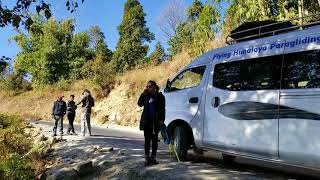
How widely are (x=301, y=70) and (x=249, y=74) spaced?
126 centimetres

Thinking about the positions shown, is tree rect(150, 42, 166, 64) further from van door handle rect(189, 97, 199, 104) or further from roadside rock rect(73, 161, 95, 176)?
van door handle rect(189, 97, 199, 104)

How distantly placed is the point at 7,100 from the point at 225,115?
5415cm

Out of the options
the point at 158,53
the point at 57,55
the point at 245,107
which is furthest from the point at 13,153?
the point at 57,55

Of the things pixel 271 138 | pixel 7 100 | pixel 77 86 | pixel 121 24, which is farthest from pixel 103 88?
pixel 271 138

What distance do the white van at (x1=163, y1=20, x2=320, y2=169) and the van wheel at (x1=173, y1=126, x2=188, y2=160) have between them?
2 centimetres

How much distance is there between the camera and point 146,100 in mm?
10188

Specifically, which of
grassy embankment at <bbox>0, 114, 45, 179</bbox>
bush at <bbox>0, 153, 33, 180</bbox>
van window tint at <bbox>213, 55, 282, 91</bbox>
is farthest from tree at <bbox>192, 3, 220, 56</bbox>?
van window tint at <bbox>213, 55, 282, 91</bbox>

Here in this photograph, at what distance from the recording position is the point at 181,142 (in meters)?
10.7

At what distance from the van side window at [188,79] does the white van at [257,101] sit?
24mm

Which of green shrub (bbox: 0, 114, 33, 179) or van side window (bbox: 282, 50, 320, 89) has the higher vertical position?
van side window (bbox: 282, 50, 320, 89)

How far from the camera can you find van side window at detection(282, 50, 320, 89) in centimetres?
765

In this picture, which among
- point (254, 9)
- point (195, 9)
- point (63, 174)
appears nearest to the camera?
point (63, 174)

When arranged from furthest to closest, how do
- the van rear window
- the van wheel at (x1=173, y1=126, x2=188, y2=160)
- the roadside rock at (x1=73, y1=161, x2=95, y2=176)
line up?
the roadside rock at (x1=73, y1=161, x2=95, y2=176) → the van wheel at (x1=173, y1=126, x2=188, y2=160) → the van rear window

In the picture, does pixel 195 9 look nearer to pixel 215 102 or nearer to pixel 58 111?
pixel 58 111
